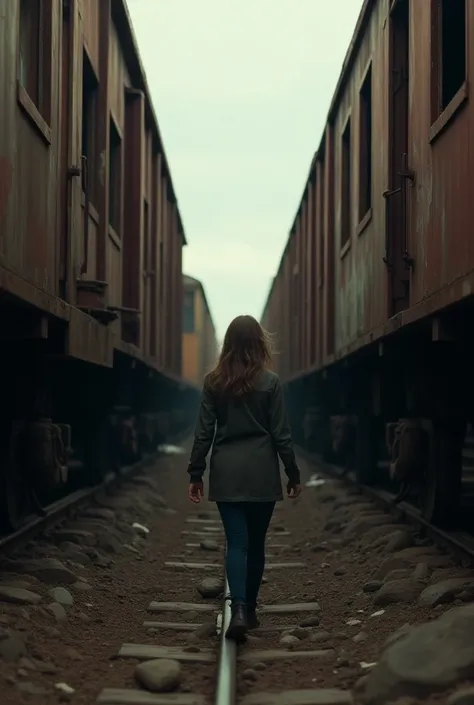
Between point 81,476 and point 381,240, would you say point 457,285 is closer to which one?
point 381,240

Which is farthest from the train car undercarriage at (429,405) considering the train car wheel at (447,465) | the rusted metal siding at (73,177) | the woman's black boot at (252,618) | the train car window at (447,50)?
the rusted metal siding at (73,177)

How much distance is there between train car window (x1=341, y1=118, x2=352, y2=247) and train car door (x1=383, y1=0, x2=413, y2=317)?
105 inches

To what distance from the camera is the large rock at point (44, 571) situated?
18.0 ft

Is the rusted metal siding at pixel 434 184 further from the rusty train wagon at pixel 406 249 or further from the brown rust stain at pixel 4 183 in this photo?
the brown rust stain at pixel 4 183

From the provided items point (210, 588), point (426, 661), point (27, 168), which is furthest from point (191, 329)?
point (426, 661)

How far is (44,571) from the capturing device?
5.50m

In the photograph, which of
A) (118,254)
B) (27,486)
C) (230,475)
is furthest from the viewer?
(118,254)

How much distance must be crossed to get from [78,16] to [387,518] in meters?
4.31

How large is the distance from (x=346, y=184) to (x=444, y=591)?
590 cm

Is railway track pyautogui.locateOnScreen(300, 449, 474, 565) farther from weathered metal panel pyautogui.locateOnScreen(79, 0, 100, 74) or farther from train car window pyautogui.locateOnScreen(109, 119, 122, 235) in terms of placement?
weathered metal panel pyautogui.locateOnScreen(79, 0, 100, 74)

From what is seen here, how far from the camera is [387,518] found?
746cm

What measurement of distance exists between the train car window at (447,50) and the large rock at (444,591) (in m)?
2.50

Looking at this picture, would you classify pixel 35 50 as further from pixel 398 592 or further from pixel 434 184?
pixel 398 592

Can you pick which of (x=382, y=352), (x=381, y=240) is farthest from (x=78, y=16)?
(x=382, y=352)
